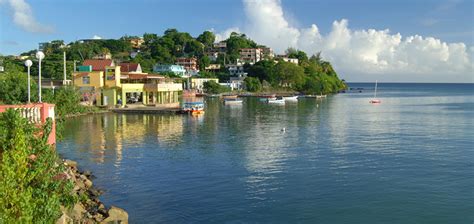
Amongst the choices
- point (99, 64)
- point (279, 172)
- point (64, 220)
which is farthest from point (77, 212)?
point (99, 64)

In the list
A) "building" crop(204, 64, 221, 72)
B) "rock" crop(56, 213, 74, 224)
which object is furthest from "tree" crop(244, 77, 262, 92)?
"rock" crop(56, 213, 74, 224)

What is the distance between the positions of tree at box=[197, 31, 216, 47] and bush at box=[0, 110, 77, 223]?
17972 centimetres

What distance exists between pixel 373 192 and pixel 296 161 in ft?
26.9

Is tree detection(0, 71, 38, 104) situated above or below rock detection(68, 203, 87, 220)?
above

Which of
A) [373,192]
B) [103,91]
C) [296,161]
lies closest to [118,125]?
[103,91]

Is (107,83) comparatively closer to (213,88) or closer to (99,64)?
(99,64)

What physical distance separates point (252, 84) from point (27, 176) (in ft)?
430

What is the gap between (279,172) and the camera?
88.8 feet

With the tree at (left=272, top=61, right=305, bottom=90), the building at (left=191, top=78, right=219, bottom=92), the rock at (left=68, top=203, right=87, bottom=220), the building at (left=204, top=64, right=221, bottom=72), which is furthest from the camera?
the building at (left=204, top=64, right=221, bottom=72)

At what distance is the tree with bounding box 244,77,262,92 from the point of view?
143m

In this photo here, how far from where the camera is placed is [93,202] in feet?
66.2

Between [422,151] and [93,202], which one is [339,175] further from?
[93,202]

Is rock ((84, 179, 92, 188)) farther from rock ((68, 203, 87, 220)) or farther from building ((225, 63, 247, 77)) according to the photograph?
building ((225, 63, 247, 77))

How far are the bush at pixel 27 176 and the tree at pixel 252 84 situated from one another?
12787cm
